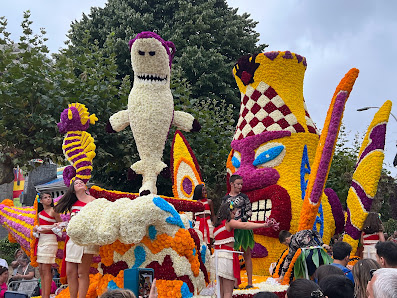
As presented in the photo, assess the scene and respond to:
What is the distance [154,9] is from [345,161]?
8667mm

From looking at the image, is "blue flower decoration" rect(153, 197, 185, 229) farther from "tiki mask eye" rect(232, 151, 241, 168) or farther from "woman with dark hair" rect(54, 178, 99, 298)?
"tiki mask eye" rect(232, 151, 241, 168)

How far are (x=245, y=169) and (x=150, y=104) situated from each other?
5.89 ft

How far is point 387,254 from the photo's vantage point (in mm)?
3719

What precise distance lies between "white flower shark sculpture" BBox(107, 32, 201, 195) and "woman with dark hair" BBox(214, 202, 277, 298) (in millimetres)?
1936

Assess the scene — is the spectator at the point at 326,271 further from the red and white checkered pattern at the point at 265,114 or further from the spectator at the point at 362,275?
the red and white checkered pattern at the point at 265,114

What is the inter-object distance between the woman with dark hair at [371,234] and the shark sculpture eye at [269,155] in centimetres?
155

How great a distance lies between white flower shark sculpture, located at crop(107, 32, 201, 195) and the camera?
7.23 metres

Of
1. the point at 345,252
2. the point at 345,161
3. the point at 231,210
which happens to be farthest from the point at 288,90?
the point at 345,161

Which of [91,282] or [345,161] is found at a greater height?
[345,161]

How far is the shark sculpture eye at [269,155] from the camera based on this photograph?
7645 millimetres

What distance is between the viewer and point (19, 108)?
366 inches

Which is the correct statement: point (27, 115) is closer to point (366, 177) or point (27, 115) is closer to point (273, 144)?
point (273, 144)

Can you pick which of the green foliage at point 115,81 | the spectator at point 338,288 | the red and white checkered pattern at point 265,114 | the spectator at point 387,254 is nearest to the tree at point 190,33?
the green foliage at point 115,81

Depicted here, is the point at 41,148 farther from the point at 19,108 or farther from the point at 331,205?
the point at 331,205
